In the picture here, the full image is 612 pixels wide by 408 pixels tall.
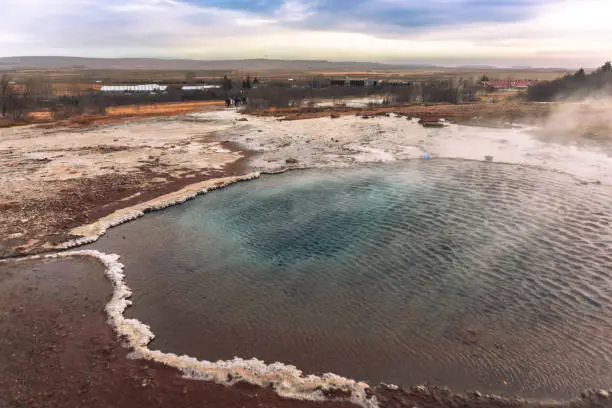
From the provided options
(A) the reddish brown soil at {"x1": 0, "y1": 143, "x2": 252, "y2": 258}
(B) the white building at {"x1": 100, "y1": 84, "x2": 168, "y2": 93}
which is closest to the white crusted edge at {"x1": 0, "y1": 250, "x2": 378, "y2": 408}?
(A) the reddish brown soil at {"x1": 0, "y1": 143, "x2": 252, "y2": 258}

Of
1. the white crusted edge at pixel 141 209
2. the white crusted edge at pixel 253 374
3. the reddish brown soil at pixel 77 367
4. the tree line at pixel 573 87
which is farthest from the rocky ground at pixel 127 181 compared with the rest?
the tree line at pixel 573 87

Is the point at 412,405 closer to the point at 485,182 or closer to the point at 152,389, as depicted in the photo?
the point at 152,389

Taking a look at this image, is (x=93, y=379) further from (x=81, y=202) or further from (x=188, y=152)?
(x=188, y=152)

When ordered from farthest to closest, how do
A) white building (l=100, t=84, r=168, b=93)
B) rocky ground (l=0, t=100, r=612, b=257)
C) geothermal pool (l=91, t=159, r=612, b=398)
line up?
white building (l=100, t=84, r=168, b=93)
rocky ground (l=0, t=100, r=612, b=257)
geothermal pool (l=91, t=159, r=612, b=398)

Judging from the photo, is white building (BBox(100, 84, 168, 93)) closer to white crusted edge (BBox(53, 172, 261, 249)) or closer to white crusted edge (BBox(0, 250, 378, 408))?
white crusted edge (BBox(53, 172, 261, 249))

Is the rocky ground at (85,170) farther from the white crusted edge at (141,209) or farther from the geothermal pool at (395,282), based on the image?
the geothermal pool at (395,282)

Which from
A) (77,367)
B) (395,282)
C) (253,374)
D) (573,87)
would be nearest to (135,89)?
(573,87)

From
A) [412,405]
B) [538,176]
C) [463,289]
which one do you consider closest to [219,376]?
[412,405]
